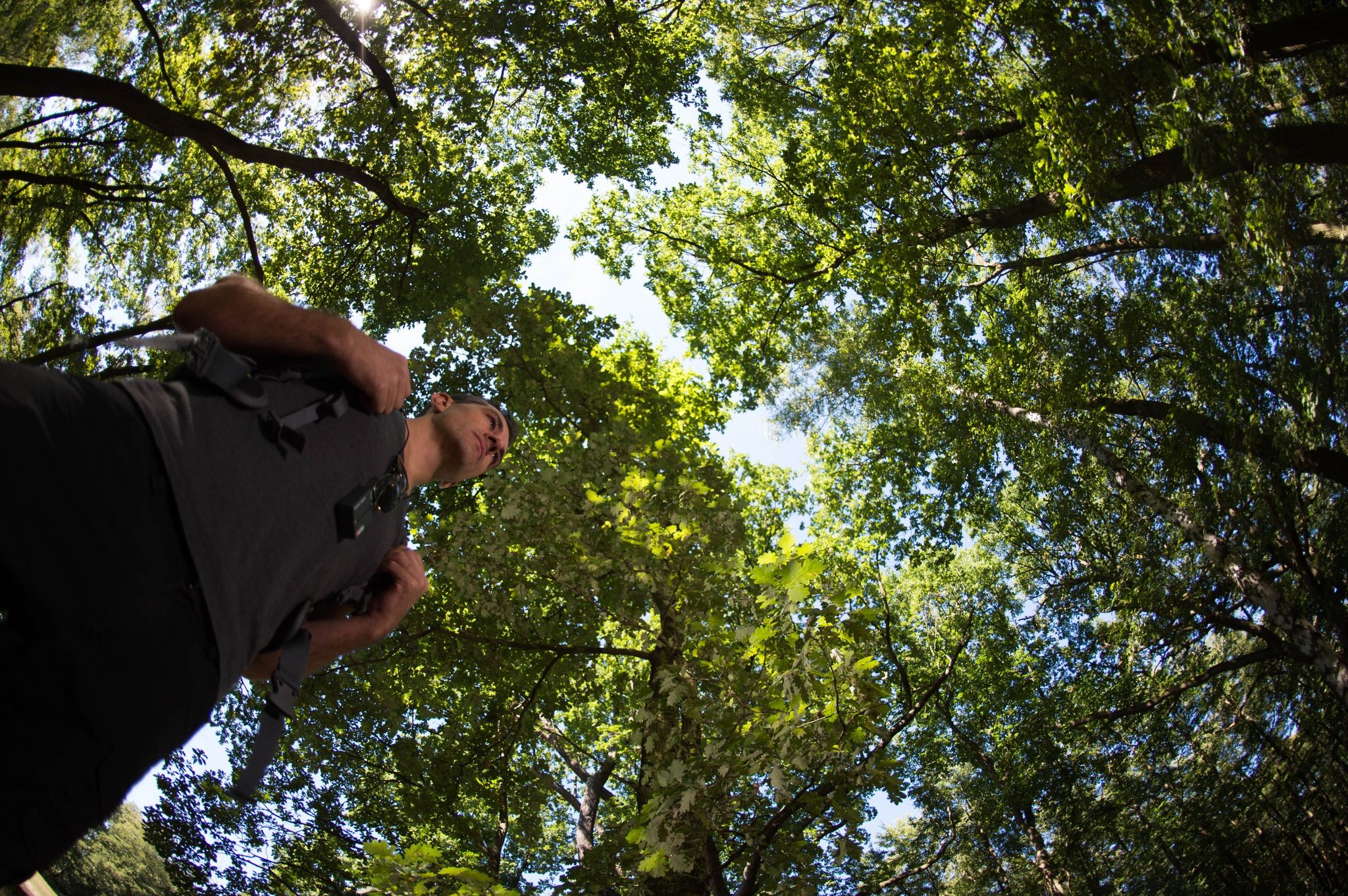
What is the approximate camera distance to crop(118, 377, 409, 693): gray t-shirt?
1425 millimetres

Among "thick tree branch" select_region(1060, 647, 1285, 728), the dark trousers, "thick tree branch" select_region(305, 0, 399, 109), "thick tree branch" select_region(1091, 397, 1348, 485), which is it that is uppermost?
"thick tree branch" select_region(305, 0, 399, 109)

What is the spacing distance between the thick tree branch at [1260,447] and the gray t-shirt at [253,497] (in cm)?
681

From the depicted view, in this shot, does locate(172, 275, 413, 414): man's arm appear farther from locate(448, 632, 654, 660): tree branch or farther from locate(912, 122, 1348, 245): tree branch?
locate(912, 122, 1348, 245): tree branch

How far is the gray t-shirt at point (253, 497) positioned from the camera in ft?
4.67

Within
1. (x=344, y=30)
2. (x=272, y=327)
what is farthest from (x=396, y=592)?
(x=344, y=30)

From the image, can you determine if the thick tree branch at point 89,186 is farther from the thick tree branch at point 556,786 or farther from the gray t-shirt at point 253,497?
the gray t-shirt at point 253,497

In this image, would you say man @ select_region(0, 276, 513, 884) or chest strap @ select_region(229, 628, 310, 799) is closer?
man @ select_region(0, 276, 513, 884)

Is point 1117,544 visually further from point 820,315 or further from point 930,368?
point 820,315

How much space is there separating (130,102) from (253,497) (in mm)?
6802

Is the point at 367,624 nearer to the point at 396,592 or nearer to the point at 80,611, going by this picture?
the point at 396,592

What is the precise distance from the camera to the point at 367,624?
214 centimetres

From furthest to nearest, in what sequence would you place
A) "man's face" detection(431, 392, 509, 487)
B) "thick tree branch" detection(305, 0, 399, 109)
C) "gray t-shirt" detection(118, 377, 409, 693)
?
"thick tree branch" detection(305, 0, 399, 109)
"man's face" detection(431, 392, 509, 487)
"gray t-shirt" detection(118, 377, 409, 693)

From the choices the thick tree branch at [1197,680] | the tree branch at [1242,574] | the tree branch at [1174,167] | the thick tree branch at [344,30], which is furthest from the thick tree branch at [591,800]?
the thick tree branch at [344,30]

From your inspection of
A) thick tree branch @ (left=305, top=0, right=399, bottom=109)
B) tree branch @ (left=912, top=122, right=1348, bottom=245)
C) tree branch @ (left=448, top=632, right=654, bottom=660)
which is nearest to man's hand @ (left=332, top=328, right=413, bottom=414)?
tree branch @ (left=448, top=632, right=654, bottom=660)
